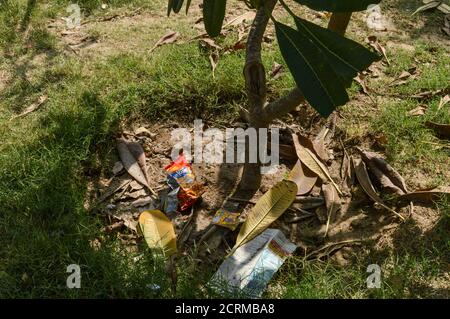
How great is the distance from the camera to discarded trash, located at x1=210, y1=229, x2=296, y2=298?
215 cm

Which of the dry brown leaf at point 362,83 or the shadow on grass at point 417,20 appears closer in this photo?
the dry brown leaf at point 362,83

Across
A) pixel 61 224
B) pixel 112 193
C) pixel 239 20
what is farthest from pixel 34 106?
pixel 239 20

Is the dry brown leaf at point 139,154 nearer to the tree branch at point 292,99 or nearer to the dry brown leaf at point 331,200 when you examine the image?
the tree branch at point 292,99

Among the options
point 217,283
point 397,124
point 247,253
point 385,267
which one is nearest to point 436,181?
point 397,124

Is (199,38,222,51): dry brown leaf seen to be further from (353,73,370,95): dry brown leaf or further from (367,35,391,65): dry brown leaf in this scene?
(367,35,391,65): dry brown leaf

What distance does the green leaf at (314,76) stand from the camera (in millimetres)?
1749

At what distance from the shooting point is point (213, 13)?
1967 millimetres

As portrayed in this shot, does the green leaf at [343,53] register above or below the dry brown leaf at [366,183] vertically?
above

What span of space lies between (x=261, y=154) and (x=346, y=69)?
0.96m

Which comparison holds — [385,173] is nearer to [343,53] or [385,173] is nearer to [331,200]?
[331,200]

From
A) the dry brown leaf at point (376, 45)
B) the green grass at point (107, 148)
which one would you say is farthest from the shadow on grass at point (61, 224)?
the dry brown leaf at point (376, 45)

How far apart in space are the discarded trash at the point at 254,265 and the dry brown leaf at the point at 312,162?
40cm

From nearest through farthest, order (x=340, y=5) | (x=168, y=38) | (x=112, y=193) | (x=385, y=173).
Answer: (x=340, y=5) → (x=385, y=173) → (x=112, y=193) → (x=168, y=38)

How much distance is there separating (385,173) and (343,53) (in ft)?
3.37
